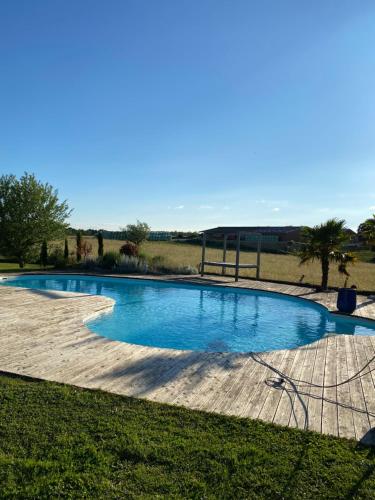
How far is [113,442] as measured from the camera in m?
3.12

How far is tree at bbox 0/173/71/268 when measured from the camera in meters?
20.2

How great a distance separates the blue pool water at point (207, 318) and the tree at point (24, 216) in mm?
5605

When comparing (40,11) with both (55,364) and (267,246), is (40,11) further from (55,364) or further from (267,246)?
(267,246)

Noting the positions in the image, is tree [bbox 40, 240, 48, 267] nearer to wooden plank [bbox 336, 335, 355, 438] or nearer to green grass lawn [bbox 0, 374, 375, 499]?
green grass lawn [bbox 0, 374, 375, 499]

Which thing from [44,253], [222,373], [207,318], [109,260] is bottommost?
[207,318]

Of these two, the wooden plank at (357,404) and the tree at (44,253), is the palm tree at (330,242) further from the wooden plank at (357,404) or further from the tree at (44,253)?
the tree at (44,253)

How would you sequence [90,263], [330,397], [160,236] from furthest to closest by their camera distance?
[160,236], [90,263], [330,397]

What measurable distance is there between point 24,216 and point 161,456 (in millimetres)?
20337

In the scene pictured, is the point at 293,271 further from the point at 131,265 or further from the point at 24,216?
the point at 24,216

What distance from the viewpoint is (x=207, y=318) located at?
1091cm

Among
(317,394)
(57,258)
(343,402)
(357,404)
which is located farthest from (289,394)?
(57,258)

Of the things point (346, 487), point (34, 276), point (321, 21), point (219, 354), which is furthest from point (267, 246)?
point (346, 487)

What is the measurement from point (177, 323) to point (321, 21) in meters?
9.01

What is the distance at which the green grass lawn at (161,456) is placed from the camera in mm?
2590
